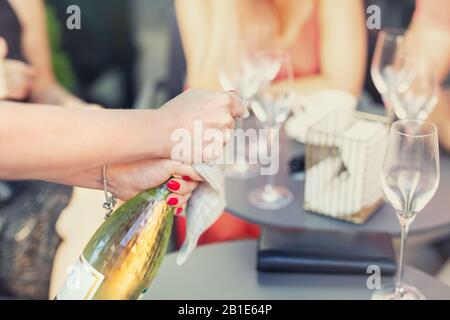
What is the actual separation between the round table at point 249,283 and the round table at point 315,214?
0.38 ft

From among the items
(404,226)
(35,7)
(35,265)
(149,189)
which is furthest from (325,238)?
(35,7)

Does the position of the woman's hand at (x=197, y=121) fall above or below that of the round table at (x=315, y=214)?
above

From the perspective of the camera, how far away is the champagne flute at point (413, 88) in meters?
1.26

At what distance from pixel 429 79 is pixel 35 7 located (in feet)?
3.40

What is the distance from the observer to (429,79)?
1252 mm

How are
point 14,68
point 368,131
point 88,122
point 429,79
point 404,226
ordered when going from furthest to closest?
point 14,68 → point 429,79 → point 368,131 → point 404,226 → point 88,122

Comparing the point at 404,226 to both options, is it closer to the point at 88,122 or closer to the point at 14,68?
the point at 88,122

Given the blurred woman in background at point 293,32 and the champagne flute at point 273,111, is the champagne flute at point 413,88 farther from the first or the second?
the blurred woman in background at point 293,32

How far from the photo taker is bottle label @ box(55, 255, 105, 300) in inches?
27.9

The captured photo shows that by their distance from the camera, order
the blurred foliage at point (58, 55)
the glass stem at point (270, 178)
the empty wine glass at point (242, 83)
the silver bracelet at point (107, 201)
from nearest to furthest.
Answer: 1. the silver bracelet at point (107, 201)
2. the glass stem at point (270, 178)
3. the empty wine glass at point (242, 83)
4. the blurred foliage at point (58, 55)

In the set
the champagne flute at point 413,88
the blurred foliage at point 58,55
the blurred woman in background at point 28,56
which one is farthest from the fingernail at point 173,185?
the blurred foliage at point 58,55

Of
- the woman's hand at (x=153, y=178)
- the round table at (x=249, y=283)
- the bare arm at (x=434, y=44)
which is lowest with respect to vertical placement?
the round table at (x=249, y=283)

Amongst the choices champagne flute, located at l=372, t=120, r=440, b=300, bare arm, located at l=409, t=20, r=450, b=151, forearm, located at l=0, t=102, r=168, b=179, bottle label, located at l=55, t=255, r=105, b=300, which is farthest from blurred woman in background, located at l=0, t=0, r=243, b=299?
bare arm, located at l=409, t=20, r=450, b=151

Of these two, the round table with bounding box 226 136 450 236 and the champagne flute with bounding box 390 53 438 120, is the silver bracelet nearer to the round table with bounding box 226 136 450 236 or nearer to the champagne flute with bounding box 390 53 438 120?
the round table with bounding box 226 136 450 236
